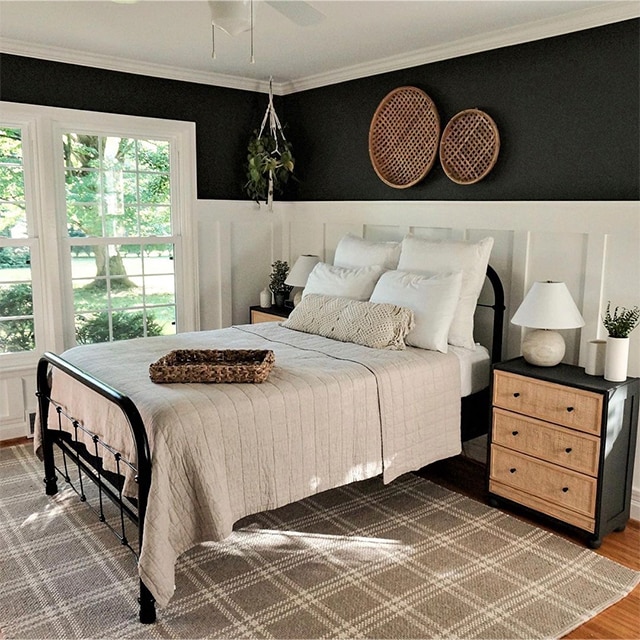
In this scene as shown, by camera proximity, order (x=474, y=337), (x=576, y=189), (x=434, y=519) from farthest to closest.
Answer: (x=474, y=337)
(x=576, y=189)
(x=434, y=519)

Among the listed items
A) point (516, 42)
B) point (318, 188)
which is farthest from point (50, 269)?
point (516, 42)

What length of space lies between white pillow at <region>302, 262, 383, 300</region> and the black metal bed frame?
0.67 m

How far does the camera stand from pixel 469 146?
12.6 ft

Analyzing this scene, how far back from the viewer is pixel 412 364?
126 inches

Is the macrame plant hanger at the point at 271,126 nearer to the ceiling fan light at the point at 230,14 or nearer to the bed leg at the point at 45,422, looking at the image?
the bed leg at the point at 45,422

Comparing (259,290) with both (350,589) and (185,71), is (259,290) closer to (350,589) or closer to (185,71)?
(185,71)

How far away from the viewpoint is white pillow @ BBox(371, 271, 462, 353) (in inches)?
134

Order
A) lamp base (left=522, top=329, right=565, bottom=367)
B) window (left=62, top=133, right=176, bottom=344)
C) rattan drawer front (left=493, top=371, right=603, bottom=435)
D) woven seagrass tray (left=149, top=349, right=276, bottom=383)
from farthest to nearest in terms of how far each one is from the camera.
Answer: window (left=62, top=133, right=176, bottom=344), lamp base (left=522, top=329, right=565, bottom=367), rattan drawer front (left=493, top=371, right=603, bottom=435), woven seagrass tray (left=149, top=349, right=276, bottom=383)

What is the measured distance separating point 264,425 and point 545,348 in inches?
58.2

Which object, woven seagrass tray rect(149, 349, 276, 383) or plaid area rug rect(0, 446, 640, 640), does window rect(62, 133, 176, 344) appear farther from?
woven seagrass tray rect(149, 349, 276, 383)

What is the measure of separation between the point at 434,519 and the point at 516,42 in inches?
102

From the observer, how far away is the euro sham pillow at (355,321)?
3395 mm

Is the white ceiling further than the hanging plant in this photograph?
No

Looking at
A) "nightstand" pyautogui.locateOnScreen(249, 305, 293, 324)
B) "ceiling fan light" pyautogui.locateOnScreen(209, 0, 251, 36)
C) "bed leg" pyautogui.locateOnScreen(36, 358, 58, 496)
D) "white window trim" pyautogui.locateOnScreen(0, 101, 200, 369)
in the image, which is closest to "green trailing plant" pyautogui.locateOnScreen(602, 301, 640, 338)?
"ceiling fan light" pyautogui.locateOnScreen(209, 0, 251, 36)
